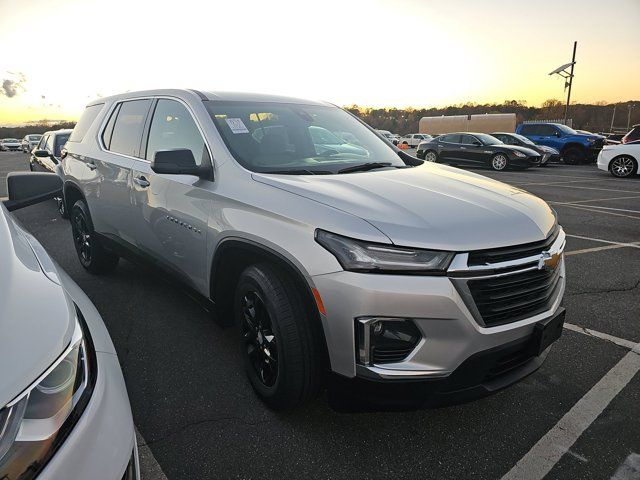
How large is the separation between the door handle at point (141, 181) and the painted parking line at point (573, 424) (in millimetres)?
2839

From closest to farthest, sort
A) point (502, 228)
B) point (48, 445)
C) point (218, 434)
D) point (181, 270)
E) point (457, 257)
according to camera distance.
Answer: point (48, 445)
point (457, 257)
point (502, 228)
point (218, 434)
point (181, 270)

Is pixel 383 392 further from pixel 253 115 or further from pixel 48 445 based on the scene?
pixel 253 115

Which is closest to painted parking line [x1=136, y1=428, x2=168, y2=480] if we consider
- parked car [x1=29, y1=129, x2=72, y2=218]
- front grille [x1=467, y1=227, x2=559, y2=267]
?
front grille [x1=467, y1=227, x2=559, y2=267]

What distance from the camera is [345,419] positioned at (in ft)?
7.86

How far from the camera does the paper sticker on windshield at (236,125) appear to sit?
2.82m

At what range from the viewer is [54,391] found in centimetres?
109

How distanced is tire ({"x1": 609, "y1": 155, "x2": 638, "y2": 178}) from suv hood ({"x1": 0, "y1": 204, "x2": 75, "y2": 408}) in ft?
52.7

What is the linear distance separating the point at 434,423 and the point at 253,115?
2.23 m

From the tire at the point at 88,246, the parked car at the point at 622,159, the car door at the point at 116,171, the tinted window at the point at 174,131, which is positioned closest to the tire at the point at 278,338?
the tinted window at the point at 174,131

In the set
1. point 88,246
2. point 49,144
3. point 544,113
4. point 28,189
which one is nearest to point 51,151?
point 49,144

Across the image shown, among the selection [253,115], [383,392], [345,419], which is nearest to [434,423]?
[345,419]

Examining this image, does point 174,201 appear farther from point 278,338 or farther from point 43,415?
point 43,415

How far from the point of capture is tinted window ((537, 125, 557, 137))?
19266 mm

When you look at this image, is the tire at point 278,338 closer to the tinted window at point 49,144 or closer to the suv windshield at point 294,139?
the suv windshield at point 294,139
